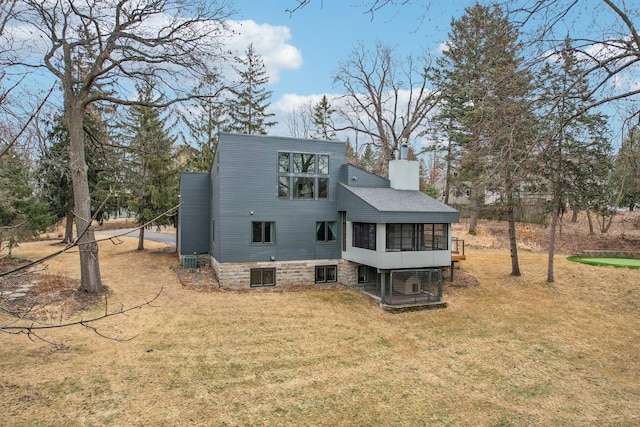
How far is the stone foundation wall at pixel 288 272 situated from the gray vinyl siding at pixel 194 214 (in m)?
3.97

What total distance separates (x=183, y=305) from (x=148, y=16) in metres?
9.69

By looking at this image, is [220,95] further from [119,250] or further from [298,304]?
[119,250]

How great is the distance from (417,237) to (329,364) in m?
7.54

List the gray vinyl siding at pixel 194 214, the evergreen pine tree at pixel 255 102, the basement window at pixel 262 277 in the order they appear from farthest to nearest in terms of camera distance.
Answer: the evergreen pine tree at pixel 255 102 → the gray vinyl siding at pixel 194 214 → the basement window at pixel 262 277

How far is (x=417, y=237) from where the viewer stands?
15.2 meters

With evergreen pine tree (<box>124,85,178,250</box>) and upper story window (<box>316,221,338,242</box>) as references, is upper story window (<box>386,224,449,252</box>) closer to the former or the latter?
upper story window (<box>316,221,338,242</box>)

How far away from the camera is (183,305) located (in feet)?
43.1

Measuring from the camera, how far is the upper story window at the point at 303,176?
16359mm

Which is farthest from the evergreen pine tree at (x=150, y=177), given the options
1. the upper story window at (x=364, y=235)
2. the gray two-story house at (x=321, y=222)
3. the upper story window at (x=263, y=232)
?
the upper story window at (x=364, y=235)

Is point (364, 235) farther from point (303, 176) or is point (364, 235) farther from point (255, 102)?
point (255, 102)

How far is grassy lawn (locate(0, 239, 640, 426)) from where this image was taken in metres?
6.97

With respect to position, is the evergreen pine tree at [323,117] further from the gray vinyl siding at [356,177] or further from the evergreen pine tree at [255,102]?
the gray vinyl siding at [356,177]

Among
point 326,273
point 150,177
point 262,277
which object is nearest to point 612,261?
point 326,273

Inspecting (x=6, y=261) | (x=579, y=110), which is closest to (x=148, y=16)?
(x=579, y=110)
